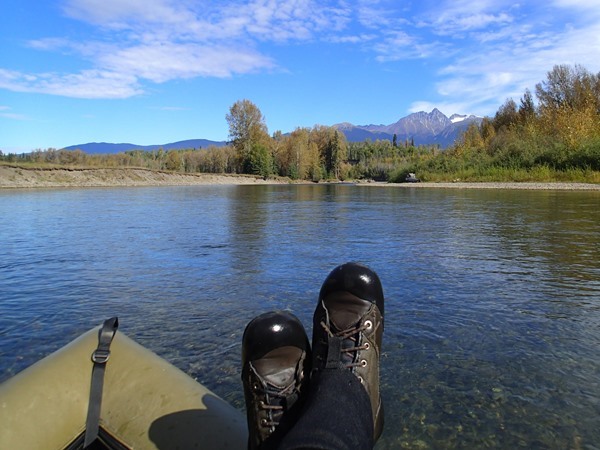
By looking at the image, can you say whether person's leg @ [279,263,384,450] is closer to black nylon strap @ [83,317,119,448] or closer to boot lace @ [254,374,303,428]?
boot lace @ [254,374,303,428]

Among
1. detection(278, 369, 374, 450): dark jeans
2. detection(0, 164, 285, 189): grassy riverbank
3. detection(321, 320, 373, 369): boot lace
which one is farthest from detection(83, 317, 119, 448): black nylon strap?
detection(0, 164, 285, 189): grassy riverbank

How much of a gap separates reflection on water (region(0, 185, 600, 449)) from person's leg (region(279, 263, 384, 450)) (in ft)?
1.83

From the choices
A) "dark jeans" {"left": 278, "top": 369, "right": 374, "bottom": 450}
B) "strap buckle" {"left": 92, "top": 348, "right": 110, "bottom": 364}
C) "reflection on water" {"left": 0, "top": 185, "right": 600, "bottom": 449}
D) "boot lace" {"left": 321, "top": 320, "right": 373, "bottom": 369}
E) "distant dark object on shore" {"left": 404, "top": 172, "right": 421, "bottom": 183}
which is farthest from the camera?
"distant dark object on shore" {"left": 404, "top": 172, "right": 421, "bottom": 183}

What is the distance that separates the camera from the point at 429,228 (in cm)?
984

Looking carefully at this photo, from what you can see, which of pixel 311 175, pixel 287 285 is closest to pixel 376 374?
pixel 287 285

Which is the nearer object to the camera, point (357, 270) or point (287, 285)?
point (357, 270)

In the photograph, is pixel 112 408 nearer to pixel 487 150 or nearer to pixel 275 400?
pixel 275 400

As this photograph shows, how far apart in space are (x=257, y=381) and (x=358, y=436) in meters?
0.50

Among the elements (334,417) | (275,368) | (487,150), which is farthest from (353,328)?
(487,150)

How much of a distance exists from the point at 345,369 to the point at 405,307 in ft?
8.29

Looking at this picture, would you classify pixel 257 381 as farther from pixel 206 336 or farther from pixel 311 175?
pixel 311 175

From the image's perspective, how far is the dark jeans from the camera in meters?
1.27

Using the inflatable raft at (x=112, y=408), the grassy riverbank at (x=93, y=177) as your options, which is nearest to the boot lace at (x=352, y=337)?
the inflatable raft at (x=112, y=408)

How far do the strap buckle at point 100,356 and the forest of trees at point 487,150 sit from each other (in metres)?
30.6
